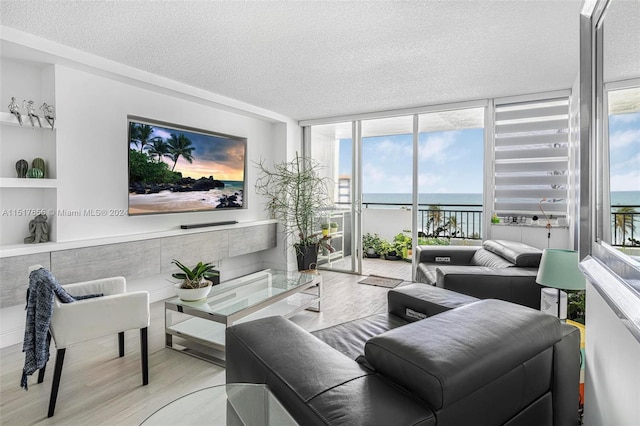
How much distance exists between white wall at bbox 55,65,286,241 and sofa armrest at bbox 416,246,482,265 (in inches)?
112

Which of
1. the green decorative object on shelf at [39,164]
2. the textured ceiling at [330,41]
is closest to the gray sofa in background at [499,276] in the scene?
the textured ceiling at [330,41]

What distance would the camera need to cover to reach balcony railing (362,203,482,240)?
6.46m

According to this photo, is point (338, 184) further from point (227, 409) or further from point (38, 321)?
point (227, 409)

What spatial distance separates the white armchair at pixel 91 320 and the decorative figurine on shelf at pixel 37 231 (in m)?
0.93

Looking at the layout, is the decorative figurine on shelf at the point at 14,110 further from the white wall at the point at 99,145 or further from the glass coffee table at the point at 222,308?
the glass coffee table at the point at 222,308

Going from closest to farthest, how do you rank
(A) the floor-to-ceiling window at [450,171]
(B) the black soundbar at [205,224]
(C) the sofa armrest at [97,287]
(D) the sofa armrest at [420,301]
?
(D) the sofa armrest at [420,301] < (C) the sofa armrest at [97,287] < (B) the black soundbar at [205,224] < (A) the floor-to-ceiling window at [450,171]

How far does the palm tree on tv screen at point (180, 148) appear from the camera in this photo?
158 inches

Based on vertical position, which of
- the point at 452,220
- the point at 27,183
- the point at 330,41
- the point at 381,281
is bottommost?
the point at 381,281

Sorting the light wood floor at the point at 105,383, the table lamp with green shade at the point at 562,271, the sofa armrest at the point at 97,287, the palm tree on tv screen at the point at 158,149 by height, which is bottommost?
the light wood floor at the point at 105,383

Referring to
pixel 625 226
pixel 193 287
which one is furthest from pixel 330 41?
pixel 625 226

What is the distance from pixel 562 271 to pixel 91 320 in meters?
2.65

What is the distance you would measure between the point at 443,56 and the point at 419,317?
2.25 metres

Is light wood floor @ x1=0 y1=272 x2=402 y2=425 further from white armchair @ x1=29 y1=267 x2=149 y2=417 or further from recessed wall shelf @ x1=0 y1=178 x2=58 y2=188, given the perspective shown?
recessed wall shelf @ x1=0 y1=178 x2=58 y2=188

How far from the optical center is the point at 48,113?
305cm
